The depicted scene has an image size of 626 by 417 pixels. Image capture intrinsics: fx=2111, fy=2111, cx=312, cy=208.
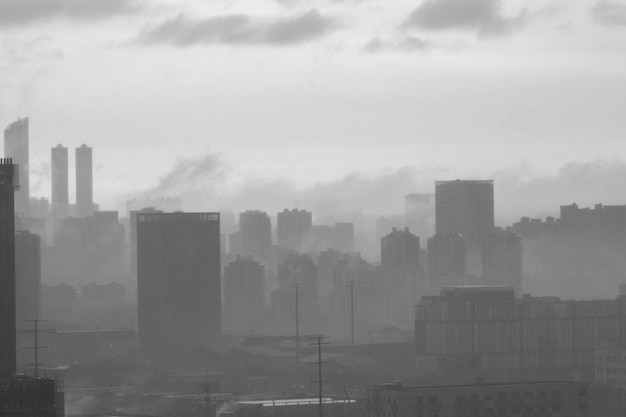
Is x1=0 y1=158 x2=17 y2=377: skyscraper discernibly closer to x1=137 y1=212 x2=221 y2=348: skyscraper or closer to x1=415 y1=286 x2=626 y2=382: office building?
x1=415 y1=286 x2=626 y2=382: office building

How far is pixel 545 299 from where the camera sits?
132750 mm

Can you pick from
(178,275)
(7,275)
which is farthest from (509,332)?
(7,275)

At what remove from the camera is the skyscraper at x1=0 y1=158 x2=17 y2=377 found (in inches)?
2021

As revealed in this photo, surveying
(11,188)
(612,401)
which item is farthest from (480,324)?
(11,188)

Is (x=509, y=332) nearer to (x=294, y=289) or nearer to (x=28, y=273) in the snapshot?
(x=28, y=273)

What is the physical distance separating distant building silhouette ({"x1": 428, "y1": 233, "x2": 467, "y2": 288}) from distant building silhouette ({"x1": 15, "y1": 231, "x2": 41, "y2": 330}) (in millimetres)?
42261

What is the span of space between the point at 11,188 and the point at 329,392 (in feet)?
180

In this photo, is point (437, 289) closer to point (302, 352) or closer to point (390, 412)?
point (302, 352)

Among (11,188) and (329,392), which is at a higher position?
(11,188)

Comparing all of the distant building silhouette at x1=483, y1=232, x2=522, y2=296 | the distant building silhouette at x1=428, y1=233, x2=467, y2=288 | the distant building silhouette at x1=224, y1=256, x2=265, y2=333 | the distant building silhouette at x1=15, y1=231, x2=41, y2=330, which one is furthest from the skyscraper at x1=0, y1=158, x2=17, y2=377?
the distant building silhouette at x1=428, y1=233, x2=467, y2=288

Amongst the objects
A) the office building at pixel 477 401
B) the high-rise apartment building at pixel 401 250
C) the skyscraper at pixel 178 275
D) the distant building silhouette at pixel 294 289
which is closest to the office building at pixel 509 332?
the skyscraper at pixel 178 275

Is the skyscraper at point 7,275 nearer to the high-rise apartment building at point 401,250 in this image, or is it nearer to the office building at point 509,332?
the office building at point 509,332

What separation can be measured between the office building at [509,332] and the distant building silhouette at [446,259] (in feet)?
194

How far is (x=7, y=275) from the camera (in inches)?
2023
